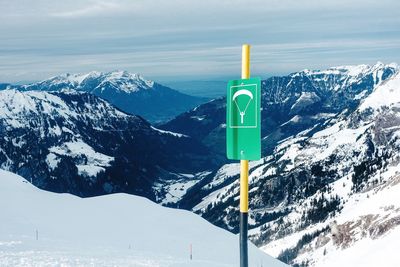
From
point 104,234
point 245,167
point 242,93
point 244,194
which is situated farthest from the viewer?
point 104,234

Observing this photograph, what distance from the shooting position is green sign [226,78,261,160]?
371 inches

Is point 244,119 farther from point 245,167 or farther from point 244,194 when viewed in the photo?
point 244,194

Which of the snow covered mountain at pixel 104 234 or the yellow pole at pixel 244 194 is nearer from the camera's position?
the yellow pole at pixel 244 194

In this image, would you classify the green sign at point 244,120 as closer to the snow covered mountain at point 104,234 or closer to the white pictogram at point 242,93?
the white pictogram at point 242,93

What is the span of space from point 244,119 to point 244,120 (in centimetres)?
2

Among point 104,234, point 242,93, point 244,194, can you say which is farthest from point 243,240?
point 104,234

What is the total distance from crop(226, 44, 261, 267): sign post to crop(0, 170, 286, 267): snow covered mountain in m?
11.6

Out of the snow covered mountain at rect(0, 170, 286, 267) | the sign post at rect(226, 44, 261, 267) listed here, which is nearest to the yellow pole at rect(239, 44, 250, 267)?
the sign post at rect(226, 44, 261, 267)

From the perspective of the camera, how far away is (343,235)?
7219 inches

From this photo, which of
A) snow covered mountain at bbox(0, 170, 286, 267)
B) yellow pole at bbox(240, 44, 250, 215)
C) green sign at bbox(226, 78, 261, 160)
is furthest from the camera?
snow covered mountain at bbox(0, 170, 286, 267)

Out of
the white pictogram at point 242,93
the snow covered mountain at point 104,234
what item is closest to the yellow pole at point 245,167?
the white pictogram at point 242,93

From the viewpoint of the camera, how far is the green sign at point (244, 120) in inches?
371

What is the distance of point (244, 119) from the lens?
9.52 m

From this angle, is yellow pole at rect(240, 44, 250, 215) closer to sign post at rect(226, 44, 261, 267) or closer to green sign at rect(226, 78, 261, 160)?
sign post at rect(226, 44, 261, 267)
